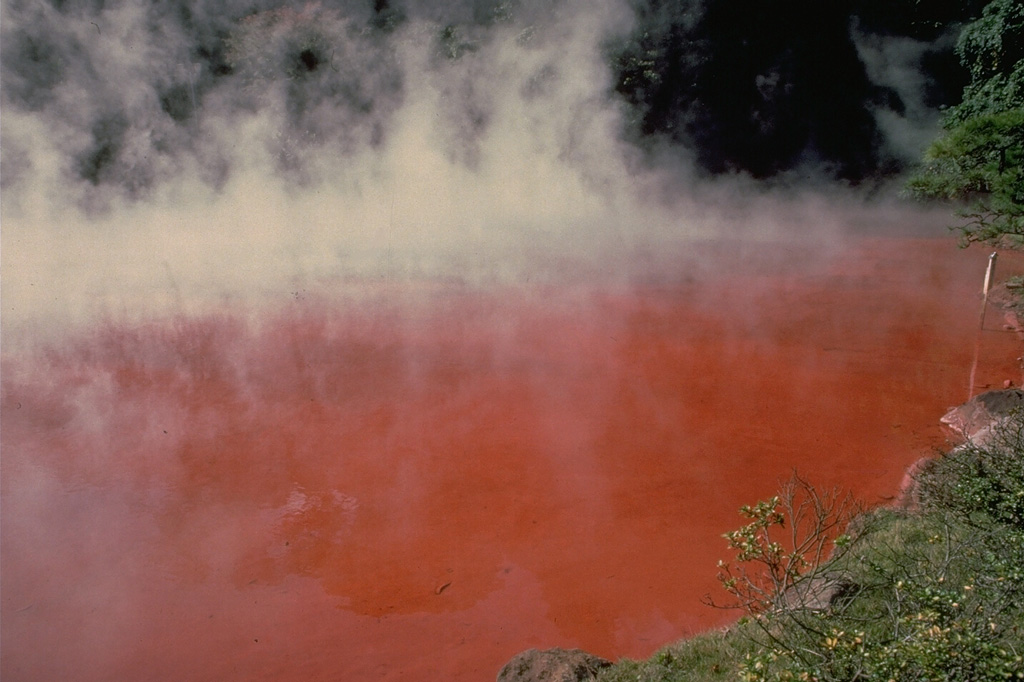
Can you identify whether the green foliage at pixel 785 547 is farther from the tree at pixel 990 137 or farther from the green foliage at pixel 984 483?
the tree at pixel 990 137

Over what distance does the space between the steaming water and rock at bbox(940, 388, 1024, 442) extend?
0.21 meters

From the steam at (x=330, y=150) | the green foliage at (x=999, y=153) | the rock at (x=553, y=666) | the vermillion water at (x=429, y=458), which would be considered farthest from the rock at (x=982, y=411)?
the steam at (x=330, y=150)

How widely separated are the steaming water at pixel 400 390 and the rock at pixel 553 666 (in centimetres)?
35

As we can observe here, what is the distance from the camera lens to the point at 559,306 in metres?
7.01

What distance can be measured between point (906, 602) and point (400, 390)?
153 inches

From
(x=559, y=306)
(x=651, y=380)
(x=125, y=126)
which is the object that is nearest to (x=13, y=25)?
(x=125, y=126)

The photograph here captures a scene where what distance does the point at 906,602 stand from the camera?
2.42 meters

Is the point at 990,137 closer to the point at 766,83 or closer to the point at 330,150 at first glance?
the point at 766,83

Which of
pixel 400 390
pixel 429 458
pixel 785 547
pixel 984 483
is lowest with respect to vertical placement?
pixel 785 547

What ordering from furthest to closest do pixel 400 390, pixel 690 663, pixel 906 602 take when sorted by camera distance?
pixel 400 390 < pixel 690 663 < pixel 906 602

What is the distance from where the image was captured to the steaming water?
3541mm

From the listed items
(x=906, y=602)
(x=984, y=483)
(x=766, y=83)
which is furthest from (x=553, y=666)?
(x=766, y=83)

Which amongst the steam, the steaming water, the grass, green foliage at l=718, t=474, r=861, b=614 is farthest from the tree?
the steam

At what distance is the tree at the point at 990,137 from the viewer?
454cm
